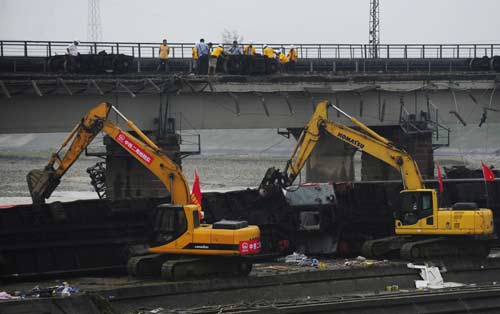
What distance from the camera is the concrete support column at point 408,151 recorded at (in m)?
50.1

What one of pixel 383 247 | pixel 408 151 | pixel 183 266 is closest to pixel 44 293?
pixel 183 266

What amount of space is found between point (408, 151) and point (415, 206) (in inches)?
725

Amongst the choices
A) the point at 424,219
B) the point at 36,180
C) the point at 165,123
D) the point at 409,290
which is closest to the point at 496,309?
the point at 409,290

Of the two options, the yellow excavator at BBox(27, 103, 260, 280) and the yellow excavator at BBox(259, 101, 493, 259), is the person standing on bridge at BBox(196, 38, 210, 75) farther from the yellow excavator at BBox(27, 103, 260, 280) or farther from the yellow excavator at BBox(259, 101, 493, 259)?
the yellow excavator at BBox(27, 103, 260, 280)

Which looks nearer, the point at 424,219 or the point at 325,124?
the point at 424,219

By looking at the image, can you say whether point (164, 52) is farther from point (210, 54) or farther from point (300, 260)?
point (300, 260)

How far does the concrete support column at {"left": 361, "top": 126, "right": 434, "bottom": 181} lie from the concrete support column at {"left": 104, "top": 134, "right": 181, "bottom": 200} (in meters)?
11.1

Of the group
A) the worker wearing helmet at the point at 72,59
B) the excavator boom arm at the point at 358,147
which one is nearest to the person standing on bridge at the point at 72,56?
the worker wearing helmet at the point at 72,59

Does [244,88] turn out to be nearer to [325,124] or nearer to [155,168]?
[325,124]

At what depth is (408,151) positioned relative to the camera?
165 ft

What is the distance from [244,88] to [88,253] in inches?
637

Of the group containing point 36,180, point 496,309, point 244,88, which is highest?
point 244,88

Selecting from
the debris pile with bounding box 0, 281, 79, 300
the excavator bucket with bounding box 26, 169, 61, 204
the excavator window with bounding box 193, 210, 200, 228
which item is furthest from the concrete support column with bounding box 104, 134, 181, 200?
the debris pile with bounding box 0, 281, 79, 300

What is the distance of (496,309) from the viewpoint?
87.3ft
